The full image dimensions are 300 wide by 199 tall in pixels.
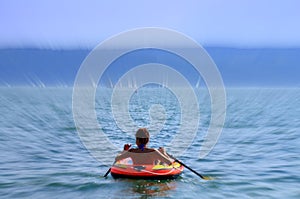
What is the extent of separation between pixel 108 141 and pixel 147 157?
10.2m

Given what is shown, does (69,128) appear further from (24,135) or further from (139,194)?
(139,194)

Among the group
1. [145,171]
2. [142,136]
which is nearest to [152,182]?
[145,171]

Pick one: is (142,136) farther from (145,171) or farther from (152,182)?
(152,182)

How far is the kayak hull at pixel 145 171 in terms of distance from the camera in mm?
14305

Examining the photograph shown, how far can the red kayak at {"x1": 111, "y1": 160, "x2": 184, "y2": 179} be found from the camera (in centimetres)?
1430

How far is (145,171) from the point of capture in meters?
14.4

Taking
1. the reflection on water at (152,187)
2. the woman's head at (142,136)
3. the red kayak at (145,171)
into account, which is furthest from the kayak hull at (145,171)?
the woman's head at (142,136)

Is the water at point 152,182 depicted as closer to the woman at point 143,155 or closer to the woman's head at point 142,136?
the woman at point 143,155

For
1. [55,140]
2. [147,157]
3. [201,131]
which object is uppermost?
[201,131]

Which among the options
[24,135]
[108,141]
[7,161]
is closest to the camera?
[7,161]

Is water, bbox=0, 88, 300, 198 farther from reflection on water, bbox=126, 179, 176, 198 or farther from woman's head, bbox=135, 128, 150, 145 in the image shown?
→ woman's head, bbox=135, 128, 150, 145

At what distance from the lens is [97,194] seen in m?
13.0

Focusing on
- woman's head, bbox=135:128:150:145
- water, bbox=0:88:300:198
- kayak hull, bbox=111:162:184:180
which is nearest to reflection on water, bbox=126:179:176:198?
water, bbox=0:88:300:198

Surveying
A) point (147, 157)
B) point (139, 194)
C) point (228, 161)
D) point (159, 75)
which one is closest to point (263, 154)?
point (228, 161)
